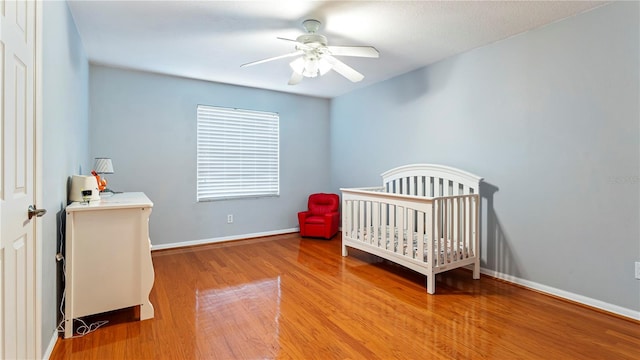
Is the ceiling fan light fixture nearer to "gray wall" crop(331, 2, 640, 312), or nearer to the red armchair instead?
"gray wall" crop(331, 2, 640, 312)

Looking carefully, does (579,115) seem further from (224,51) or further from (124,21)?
(124,21)

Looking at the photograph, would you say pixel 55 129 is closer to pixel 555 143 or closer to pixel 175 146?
pixel 175 146

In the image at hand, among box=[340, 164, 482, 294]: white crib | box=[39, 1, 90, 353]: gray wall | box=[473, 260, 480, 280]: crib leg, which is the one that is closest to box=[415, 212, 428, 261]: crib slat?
box=[340, 164, 482, 294]: white crib

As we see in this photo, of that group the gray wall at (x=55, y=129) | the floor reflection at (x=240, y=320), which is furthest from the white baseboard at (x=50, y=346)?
the floor reflection at (x=240, y=320)

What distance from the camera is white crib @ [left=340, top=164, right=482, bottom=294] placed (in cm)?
284

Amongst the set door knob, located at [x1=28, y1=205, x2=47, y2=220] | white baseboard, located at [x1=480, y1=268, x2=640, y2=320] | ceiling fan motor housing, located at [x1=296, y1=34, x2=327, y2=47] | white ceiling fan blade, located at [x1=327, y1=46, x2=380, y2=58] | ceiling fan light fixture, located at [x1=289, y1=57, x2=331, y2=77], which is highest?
ceiling fan motor housing, located at [x1=296, y1=34, x2=327, y2=47]

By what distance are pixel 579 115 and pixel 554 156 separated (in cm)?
37

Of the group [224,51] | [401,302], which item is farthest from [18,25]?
[401,302]

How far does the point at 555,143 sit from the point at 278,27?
2586 millimetres

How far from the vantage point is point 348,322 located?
88.5 inches

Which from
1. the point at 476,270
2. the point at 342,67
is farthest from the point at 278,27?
the point at 476,270

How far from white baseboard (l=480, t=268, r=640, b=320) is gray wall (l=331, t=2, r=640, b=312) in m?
0.03

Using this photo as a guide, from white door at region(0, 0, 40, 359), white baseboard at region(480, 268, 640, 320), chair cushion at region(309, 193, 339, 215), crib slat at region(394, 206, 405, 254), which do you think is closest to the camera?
white door at region(0, 0, 40, 359)

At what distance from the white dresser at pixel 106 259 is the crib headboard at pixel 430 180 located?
9.23 ft
